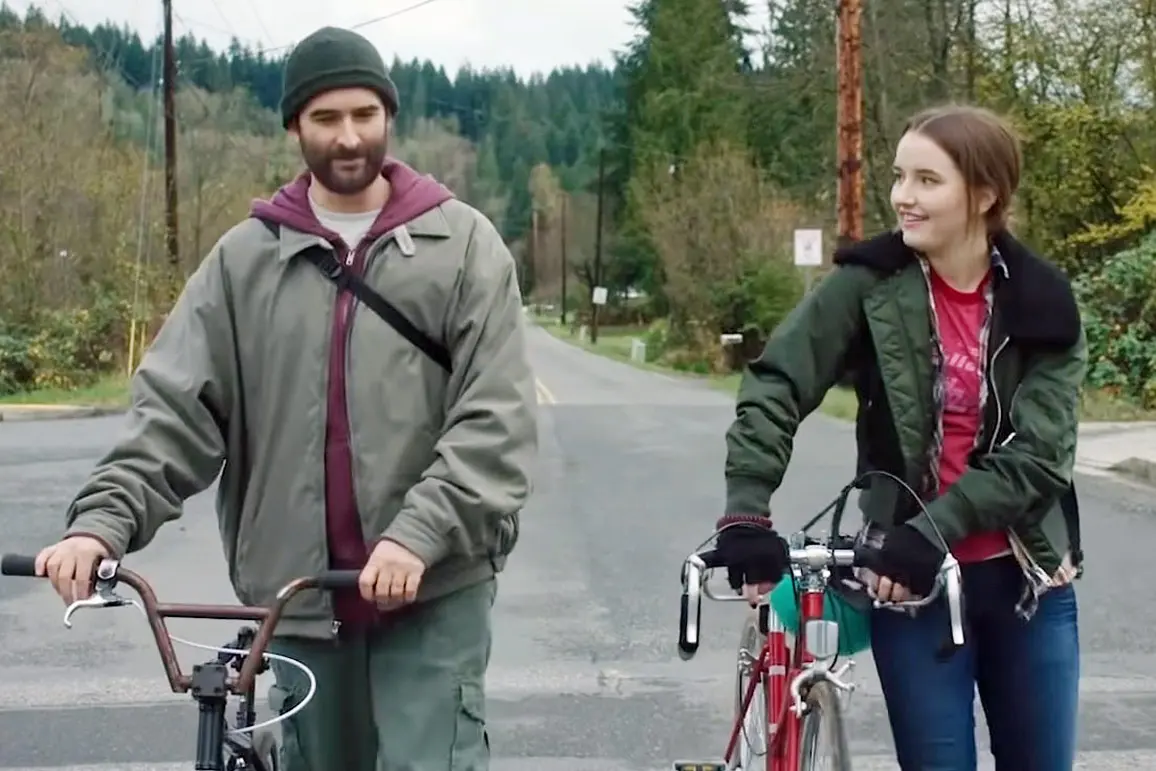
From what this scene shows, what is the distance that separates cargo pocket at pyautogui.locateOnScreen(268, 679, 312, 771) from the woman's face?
4.71 feet

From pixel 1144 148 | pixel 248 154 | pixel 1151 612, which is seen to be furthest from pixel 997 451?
pixel 248 154

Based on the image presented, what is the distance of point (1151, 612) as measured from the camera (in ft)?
25.6

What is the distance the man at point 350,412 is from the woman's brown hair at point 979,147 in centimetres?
84

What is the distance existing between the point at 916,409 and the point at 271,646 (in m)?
1.28

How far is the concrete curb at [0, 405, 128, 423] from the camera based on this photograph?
22.7 metres

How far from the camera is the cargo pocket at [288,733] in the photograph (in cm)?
295

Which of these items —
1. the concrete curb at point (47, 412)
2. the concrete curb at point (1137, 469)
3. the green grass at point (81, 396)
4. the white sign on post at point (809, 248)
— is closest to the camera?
the concrete curb at point (1137, 469)

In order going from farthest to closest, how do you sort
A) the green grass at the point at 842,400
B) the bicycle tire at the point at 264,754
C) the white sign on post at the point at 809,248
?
the white sign on post at the point at 809,248, the green grass at the point at 842,400, the bicycle tire at the point at 264,754

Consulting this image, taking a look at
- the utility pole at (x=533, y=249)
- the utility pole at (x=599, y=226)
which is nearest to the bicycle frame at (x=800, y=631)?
the utility pole at (x=599, y=226)

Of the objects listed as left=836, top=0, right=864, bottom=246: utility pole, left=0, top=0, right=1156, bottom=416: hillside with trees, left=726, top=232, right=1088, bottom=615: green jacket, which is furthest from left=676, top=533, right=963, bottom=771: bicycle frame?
left=836, top=0, right=864, bottom=246: utility pole

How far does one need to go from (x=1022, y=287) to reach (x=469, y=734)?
4.30 feet

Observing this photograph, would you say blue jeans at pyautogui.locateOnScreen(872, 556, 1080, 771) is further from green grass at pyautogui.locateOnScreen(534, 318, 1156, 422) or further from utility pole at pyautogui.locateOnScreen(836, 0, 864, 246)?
utility pole at pyautogui.locateOnScreen(836, 0, 864, 246)

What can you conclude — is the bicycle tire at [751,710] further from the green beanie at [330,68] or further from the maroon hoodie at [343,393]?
the green beanie at [330,68]

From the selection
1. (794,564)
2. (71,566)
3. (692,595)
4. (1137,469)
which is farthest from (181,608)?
(1137,469)
